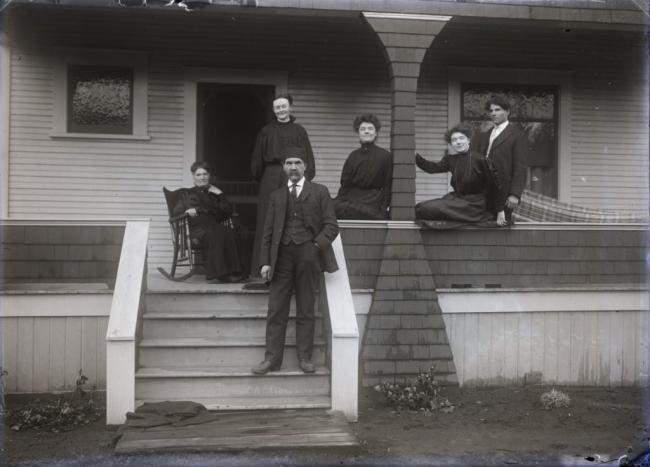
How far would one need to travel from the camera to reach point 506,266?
7668 mm

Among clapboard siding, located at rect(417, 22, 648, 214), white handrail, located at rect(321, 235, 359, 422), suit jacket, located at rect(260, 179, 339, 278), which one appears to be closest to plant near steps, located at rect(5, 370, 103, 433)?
suit jacket, located at rect(260, 179, 339, 278)

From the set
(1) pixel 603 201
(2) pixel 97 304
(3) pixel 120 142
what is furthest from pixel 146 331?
(1) pixel 603 201

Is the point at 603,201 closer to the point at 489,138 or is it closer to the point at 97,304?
the point at 489,138

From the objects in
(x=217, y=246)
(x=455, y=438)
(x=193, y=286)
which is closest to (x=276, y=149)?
(x=217, y=246)

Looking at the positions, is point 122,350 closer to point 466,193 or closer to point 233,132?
point 466,193

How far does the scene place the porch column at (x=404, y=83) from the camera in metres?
7.47

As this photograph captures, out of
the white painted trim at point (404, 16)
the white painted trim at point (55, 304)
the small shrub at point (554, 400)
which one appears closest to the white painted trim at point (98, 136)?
the white painted trim at point (55, 304)

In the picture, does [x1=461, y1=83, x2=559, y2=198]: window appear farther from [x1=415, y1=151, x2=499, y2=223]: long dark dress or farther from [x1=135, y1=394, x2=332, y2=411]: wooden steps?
[x1=135, y1=394, x2=332, y2=411]: wooden steps

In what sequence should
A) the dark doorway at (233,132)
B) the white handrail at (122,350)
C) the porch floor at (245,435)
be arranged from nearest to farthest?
the porch floor at (245,435) < the white handrail at (122,350) < the dark doorway at (233,132)

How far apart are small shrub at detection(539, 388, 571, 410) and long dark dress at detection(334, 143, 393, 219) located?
2.50 meters

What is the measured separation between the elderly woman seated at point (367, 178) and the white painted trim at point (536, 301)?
1.20 meters

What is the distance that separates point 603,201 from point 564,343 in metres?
3.00

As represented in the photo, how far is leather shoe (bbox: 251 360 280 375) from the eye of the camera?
612 cm

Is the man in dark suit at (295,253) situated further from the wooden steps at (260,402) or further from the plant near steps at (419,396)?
the plant near steps at (419,396)
